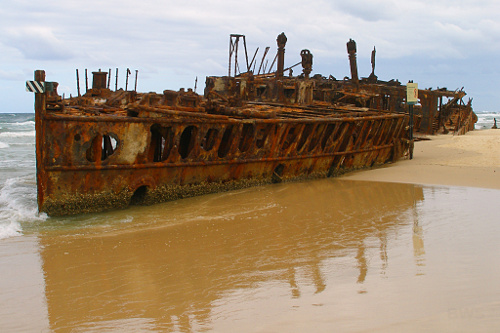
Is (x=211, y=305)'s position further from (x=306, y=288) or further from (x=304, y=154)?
(x=304, y=154)

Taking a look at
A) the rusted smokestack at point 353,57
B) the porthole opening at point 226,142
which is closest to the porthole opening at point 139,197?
the porthole opening at point 226,142

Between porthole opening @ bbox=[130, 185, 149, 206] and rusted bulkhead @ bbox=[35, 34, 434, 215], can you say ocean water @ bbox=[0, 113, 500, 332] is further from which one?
rusted bulkhead @ bbox=[35, 34, 434, 215]

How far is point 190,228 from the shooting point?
721cm

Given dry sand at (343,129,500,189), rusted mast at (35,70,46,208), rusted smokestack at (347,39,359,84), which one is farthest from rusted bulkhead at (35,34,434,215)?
rusted smokestack at (347,39,359,84)

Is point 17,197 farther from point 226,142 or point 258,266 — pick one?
point 258,266

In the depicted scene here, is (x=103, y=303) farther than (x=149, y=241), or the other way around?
(x=149, y=241)

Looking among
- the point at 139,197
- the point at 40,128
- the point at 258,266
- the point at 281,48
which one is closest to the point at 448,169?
the point at 139,197

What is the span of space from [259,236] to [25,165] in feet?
42.8

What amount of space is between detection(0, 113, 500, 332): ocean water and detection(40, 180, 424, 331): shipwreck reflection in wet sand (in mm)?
17

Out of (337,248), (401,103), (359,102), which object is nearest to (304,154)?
(337,248)

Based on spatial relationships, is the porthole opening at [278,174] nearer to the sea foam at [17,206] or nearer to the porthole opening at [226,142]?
the porthole opening at [226,142]

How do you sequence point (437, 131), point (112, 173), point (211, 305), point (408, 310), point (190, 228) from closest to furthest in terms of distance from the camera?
point (408, 310) < point (211, 305) < point (190, 228) < point (112, 173) < point (437, 131)

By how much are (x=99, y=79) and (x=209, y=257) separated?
9.81 metres

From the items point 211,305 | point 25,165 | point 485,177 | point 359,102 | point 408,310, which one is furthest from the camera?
point 359,102
